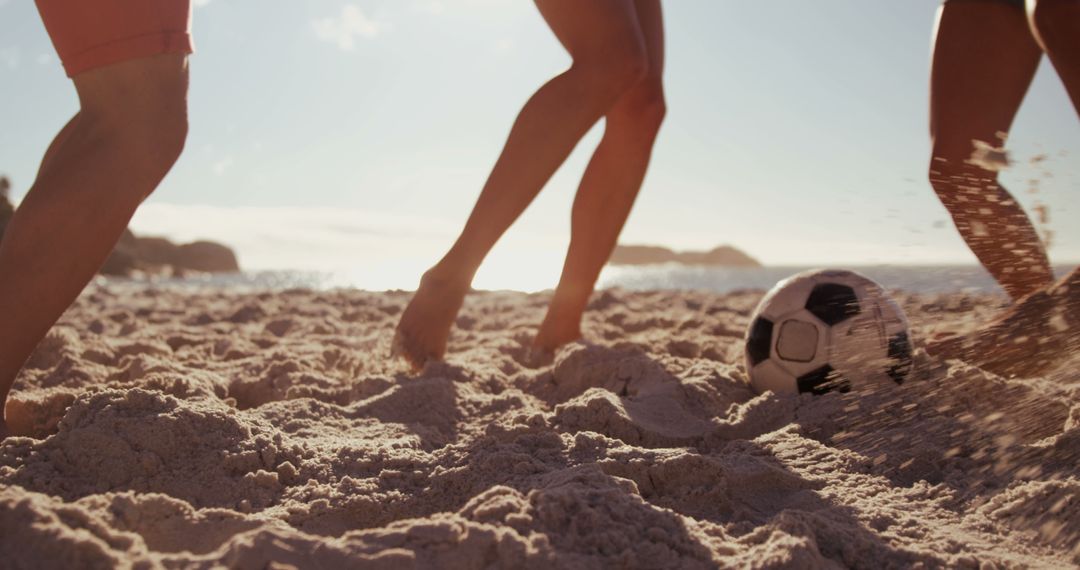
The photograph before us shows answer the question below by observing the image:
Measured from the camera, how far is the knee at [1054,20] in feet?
6.70

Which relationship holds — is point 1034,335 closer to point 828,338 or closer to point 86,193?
point 828,338

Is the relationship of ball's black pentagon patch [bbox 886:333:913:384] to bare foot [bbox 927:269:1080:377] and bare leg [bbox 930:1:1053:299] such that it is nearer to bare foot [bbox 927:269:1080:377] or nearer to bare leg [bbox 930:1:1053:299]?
bare foot [bbox 927:269:1080:377]

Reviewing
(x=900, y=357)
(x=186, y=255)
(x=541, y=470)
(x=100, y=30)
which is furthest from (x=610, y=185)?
(x=186, y=255)

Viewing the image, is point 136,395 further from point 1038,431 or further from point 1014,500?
point 1038,431

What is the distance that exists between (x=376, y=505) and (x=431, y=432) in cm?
45

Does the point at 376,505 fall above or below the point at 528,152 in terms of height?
below

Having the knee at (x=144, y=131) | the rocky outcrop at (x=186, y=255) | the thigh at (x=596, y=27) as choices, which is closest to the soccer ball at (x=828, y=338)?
the thigh at (x=596, y=27)

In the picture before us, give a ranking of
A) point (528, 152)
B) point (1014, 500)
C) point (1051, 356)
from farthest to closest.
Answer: point (528, 152) < point (1051, 356) < point (1014, 500)

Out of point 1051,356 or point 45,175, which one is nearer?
point 45,175

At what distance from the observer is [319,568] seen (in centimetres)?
96

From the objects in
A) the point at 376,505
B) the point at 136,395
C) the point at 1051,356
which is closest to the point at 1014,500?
the point at 1051,356

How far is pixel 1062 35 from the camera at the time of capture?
6.82ft

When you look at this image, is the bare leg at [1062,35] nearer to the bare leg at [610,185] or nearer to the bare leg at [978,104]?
the bare leg at [978,104]

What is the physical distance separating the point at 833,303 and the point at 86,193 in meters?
2.08
